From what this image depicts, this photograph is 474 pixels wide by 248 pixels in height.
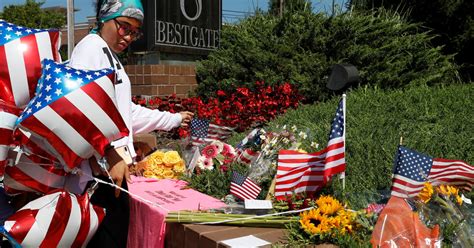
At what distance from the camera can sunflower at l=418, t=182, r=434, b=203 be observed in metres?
2.51

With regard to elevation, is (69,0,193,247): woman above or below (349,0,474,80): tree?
below

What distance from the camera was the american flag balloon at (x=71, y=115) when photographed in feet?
6.64

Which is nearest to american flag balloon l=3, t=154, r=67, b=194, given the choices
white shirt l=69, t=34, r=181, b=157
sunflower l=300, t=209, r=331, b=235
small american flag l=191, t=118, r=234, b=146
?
white shirt l=69, t=34, r=181, b=157

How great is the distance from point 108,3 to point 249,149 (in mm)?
1531

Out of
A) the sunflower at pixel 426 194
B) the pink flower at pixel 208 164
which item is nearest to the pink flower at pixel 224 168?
the pink flower at pixel 208 164

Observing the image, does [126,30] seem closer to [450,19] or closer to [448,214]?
[448,214]

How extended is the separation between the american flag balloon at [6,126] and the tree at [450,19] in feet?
46.8

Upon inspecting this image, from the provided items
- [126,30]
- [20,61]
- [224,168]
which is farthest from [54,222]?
[224,168]

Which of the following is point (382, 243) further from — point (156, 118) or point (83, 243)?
point (156, 118)

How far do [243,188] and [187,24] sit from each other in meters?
4.86

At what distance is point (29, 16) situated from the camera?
3266cm

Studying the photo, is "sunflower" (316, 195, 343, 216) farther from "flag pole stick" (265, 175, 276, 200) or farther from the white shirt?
the white shirt

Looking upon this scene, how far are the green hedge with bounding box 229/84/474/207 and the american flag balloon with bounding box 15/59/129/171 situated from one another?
1367 mm

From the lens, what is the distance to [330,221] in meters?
2.38
